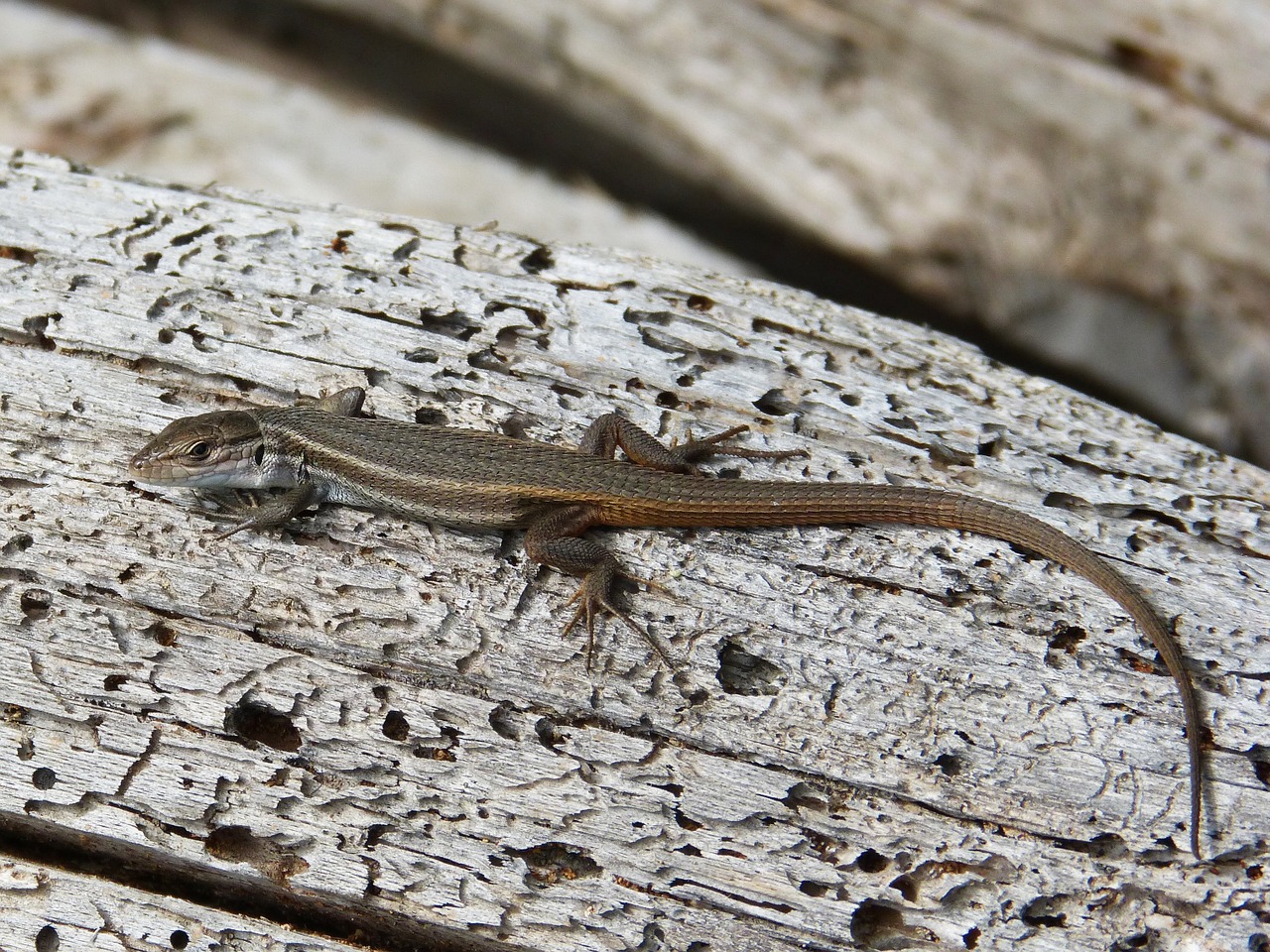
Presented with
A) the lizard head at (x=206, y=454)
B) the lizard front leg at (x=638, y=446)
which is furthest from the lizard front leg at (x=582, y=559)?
the lizard head at (x=206, y=454)

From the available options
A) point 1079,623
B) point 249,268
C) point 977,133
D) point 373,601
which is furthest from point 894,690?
point 977,133

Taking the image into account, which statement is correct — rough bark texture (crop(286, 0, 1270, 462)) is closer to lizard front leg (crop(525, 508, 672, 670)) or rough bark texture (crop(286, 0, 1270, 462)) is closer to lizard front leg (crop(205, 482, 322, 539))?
lizard front leg (crop(525, 508, 672, 670))

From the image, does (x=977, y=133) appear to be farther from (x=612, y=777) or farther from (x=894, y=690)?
(x=612, y=777)

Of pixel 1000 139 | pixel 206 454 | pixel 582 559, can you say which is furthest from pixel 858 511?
pixel 1000 139

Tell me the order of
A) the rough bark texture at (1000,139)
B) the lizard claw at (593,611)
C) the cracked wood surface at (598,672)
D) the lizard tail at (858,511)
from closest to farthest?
the cracked wood surface at (598,672) < the lizard claw at (593,611) < the lizard tail at (858,511) < the rough bark texture at (1000,139)

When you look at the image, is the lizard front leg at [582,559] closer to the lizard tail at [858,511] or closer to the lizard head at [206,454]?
the lizard tail at [858,511]

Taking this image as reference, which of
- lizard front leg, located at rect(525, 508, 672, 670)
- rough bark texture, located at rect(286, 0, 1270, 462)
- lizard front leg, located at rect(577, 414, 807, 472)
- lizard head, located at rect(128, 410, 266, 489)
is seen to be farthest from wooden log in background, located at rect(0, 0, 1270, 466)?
lizard head, located at rect(128, 410, 266, 489)

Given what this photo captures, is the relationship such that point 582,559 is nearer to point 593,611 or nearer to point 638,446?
point 593,611

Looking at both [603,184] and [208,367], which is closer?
[208,367]
